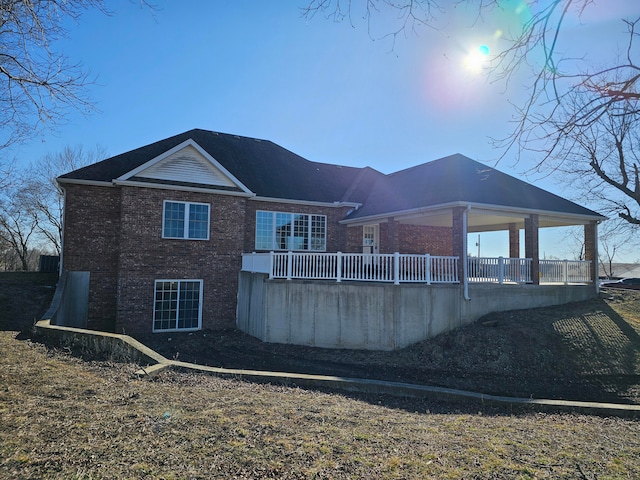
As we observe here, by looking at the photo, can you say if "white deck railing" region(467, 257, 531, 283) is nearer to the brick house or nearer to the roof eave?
the brick house

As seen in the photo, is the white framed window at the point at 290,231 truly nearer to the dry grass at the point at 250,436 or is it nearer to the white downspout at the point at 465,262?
the white downspout at the point at 465,262

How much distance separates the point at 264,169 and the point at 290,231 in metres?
Result: 3.69

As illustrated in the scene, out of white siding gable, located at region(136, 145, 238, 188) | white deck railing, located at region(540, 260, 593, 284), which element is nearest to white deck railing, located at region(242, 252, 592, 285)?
white deck railing, located at region(540, 260, 593, 284)

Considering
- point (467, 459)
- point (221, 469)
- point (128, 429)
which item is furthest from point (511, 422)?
point (128, 429)

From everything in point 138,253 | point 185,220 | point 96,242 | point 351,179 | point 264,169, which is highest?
point 351,179

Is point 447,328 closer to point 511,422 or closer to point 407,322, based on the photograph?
point 407,322

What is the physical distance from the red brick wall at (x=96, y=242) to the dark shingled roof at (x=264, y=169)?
2.70 feet

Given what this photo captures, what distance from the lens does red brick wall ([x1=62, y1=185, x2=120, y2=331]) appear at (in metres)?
13.9

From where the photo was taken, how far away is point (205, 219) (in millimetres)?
15242

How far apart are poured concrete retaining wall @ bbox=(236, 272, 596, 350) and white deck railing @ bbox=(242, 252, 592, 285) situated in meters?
0.28

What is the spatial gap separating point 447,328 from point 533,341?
2407 millimetres

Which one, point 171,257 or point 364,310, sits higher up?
point 171,257

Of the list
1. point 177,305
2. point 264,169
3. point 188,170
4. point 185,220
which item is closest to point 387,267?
point 185,220

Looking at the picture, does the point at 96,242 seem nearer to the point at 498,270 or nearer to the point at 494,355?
the point at 494,355
